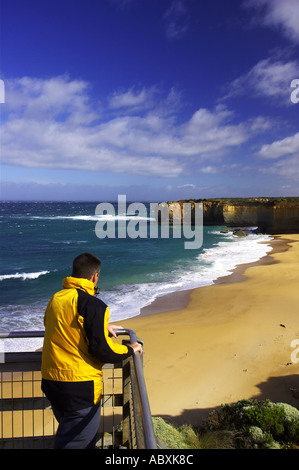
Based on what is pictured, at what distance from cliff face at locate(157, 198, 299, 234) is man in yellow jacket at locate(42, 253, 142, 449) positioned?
45380 millimetres

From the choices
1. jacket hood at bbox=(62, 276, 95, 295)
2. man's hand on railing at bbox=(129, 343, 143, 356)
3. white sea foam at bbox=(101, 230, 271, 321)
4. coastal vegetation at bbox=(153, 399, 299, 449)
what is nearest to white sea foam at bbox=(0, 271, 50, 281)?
white sea foam at bbox=(101, 230, 271, 321)

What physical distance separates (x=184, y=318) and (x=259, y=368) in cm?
516

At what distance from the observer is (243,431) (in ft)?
17.3

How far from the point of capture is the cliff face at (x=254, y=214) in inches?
1715

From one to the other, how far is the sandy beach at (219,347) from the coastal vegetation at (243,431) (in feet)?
2.58

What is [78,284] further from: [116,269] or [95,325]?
[116,269]

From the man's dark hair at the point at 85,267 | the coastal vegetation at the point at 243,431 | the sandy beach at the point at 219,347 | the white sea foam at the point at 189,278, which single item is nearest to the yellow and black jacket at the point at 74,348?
the man's dark hair at the point at 85,267

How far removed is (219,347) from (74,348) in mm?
8667

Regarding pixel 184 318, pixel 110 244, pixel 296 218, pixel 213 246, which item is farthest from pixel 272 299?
pixel 296 218

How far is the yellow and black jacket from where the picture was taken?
234 cm

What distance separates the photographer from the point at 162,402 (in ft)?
23.1

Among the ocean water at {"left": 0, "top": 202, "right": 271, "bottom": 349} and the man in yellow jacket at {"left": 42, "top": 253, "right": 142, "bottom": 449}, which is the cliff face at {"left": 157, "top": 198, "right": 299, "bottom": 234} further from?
the man in yellow jacket at {"left": 42, "top": 253, "right": 142, "bottom": 449}

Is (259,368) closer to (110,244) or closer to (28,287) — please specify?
(28,287)

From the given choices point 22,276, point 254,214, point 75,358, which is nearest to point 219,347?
point 75,358
